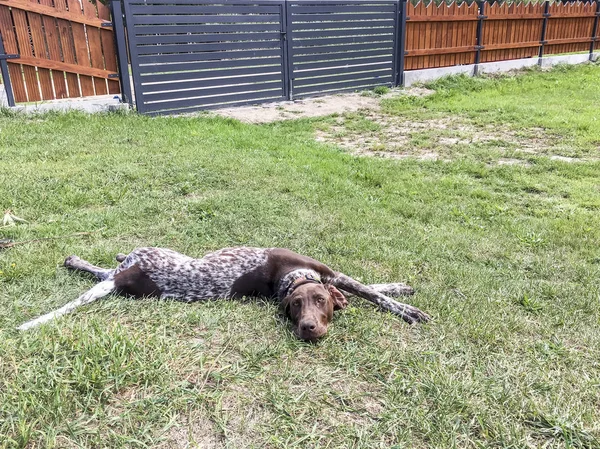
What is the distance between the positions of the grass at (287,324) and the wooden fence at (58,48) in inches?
75.1

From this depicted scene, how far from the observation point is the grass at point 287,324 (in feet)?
6.75

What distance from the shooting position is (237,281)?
312 cm

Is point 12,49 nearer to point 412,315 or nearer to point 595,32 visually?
point 412,315

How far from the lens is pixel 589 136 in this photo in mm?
7473

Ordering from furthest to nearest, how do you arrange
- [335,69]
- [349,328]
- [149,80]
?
[335,69] → [149,80] → [349,328]

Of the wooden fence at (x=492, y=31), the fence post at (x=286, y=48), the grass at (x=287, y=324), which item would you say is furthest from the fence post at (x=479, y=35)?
the grass at (x=287, y=324)

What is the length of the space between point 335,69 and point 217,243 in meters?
9.12

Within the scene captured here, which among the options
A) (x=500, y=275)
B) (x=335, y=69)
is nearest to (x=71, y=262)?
(x=500, y=275)

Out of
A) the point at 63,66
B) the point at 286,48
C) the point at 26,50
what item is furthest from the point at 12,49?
the point at 286,48

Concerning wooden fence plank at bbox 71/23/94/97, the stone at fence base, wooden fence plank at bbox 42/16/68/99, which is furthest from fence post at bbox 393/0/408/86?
wooden fence plank at bbox 42/16/68/99

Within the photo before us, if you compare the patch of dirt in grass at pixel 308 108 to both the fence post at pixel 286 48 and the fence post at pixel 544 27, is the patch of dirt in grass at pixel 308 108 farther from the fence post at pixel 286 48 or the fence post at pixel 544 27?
the fence post at pixel 544 27

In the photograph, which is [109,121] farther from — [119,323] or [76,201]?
[119,323]

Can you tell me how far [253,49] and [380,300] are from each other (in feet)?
28.7

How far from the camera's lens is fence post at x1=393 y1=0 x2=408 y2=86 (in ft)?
41.5
